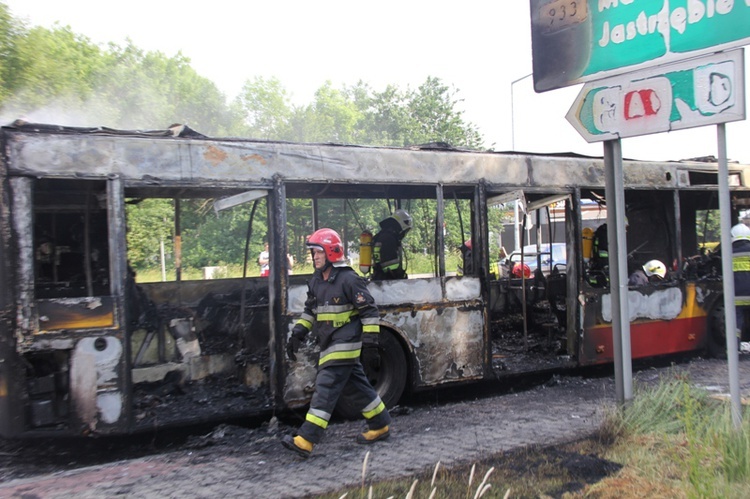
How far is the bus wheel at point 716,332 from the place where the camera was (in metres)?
8.09

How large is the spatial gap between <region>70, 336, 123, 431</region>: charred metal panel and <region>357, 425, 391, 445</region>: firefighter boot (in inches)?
75.4

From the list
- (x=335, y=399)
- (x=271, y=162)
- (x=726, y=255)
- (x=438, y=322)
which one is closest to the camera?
(x=726, y=255)

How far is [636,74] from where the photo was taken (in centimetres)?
479

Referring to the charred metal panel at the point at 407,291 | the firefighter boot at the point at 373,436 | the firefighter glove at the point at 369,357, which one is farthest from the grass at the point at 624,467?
the charred metal panel at the point at 407,291

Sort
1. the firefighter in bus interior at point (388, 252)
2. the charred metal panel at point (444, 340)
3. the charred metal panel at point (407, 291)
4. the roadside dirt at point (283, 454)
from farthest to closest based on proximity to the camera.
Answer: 1. the firefighter in bus interior at point (388, 252)
2. the charred metal panel at point (444, 340)
3. the charred metal panel at point (407, 291)
4. the roadside dirt at point (283, 454)

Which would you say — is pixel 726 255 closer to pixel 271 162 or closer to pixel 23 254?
pixel 271 162

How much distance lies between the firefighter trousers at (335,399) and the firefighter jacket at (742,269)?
17.1ft

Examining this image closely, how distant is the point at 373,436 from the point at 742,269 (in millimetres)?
5402

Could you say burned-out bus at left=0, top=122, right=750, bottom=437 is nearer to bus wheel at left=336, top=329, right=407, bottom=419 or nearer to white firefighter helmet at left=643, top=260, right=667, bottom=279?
bus wheel at left=336, top=329, right=407, bottom=419

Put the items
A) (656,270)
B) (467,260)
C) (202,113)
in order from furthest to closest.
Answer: (202,113)
(656,270)
(467,260)

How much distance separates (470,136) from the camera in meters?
26.4

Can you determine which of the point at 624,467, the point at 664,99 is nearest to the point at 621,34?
the point at 664,99

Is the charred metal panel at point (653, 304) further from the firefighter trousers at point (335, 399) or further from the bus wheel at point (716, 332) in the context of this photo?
the firefighter trousers at point (335, 399)

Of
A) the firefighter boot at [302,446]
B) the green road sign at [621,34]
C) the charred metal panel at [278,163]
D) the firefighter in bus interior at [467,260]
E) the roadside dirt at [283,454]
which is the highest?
the green road sign at [621,34]
